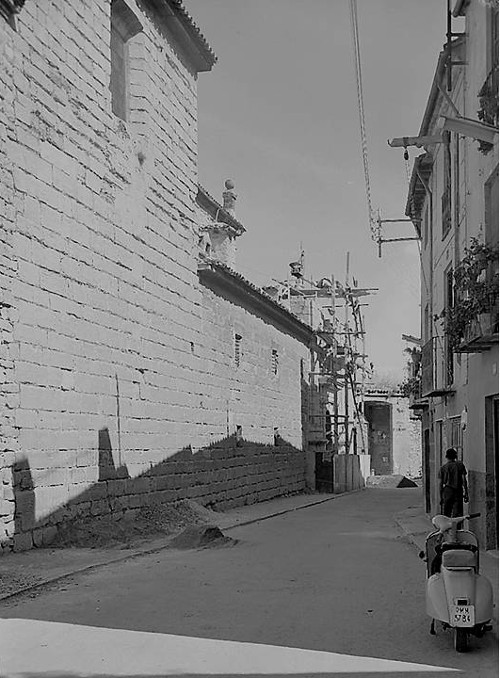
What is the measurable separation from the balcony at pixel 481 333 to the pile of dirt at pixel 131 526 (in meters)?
4.96

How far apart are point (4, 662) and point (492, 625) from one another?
3.11 metres

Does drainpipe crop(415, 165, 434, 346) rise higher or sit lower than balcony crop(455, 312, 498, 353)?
higher

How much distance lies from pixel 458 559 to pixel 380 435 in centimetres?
4153

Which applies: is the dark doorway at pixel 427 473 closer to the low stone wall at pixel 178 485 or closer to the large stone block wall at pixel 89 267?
the low stone wall at pixel 178 485

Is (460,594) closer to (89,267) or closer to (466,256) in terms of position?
(466,256)

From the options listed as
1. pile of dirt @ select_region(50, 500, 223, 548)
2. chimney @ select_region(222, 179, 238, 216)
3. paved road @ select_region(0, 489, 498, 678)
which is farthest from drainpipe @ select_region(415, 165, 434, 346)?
chimney @ select_region(222, 179, 238, 216)

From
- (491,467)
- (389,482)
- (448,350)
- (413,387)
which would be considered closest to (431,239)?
(413,387)

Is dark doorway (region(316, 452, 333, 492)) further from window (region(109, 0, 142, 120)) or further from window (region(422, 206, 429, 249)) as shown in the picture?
window (region(109, 0, 142, 120))

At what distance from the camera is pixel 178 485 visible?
1655 centimetres

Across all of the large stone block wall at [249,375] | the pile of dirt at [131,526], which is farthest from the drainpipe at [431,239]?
the pile of dirt at [131,526]

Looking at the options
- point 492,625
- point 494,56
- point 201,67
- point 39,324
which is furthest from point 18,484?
point 201,67

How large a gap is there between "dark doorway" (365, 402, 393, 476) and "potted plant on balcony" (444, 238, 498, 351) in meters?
35.1

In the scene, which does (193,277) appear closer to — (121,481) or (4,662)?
(121,481)

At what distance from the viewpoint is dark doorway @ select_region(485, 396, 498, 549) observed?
11195 millimetres
